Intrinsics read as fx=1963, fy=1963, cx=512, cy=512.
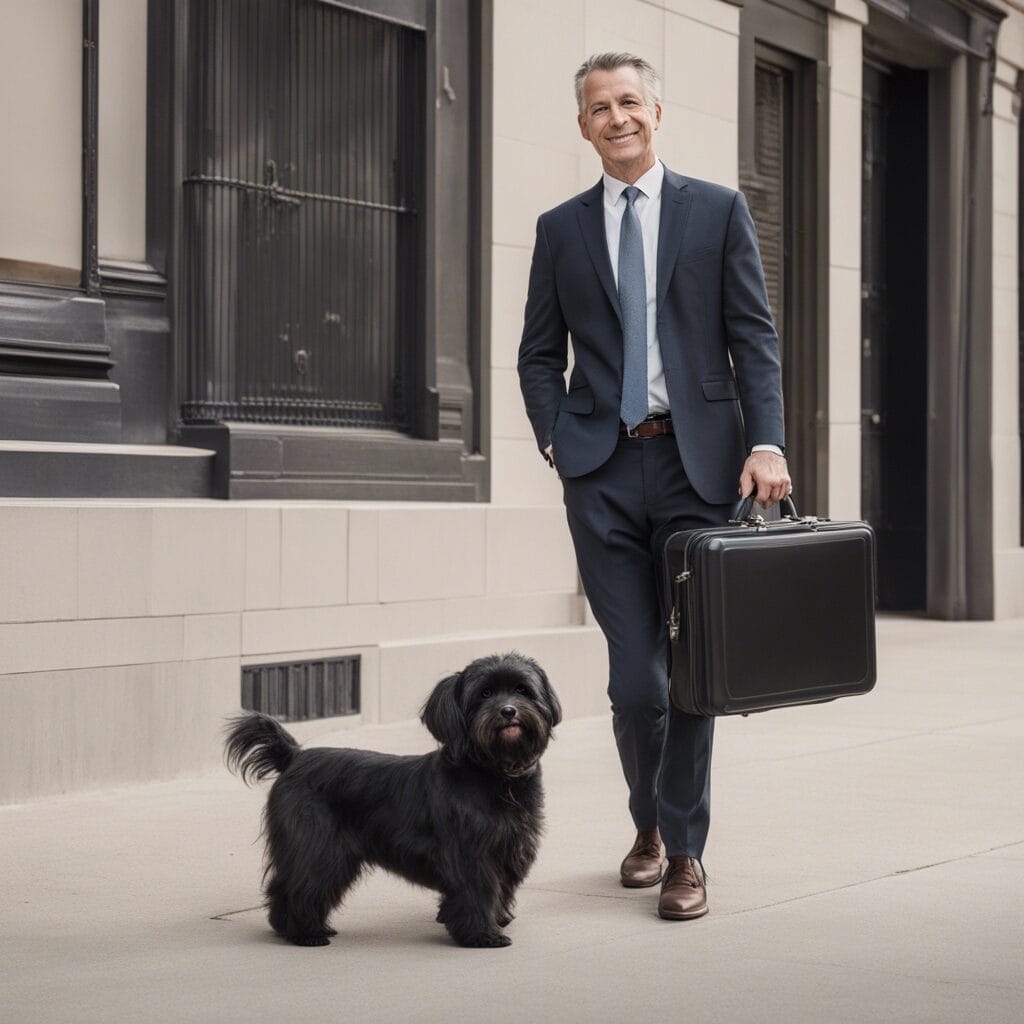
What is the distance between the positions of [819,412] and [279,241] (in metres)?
6.49

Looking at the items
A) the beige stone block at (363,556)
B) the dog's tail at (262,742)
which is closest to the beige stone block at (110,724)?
the beige stone block at (363,556)

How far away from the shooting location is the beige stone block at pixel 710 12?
12.6 m

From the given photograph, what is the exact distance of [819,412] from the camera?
1505cm

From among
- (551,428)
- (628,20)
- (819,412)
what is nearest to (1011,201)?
(819,412)

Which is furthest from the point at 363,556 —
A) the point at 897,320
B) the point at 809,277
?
the point at 897,320

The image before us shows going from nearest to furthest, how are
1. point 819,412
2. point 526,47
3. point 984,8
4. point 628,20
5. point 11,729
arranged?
point 11,729 < point 526,47 < point 628,20 < point 819,412 < point 984,8

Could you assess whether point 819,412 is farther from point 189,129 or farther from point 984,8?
point 189,129

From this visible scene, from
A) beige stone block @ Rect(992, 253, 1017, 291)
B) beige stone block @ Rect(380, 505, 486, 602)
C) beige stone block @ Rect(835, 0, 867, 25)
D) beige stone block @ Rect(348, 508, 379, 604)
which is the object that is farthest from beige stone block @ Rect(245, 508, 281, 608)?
beige stone block @ Rect(992, 253, 1017, 291)

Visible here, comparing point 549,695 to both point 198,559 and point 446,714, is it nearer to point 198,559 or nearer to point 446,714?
point 446,714

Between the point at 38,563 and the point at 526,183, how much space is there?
442cm

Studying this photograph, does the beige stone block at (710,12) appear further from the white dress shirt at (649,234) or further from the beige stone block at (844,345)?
the white dress shirt at (649,234)

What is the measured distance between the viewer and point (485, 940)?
504cm

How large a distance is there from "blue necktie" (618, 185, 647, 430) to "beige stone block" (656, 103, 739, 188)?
6.61 meters

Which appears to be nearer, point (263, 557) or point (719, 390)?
point (719, 390)
